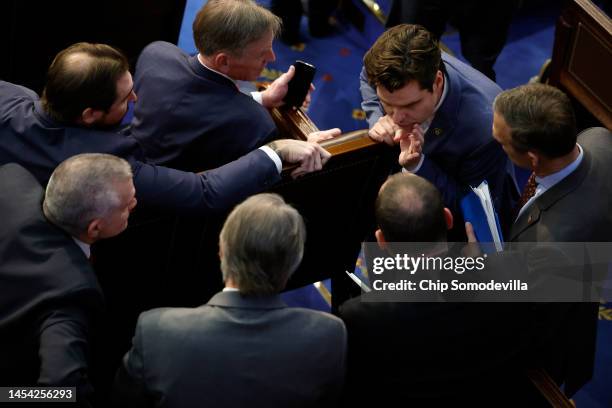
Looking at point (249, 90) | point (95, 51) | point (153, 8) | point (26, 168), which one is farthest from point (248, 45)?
point (153, 8)

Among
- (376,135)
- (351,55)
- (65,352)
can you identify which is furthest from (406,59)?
(351,55)

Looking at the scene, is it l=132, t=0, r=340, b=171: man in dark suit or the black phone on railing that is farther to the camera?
the black phone on railing

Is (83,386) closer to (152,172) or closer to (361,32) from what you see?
(152,172)

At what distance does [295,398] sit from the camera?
180 cm

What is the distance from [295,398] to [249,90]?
4.19ft

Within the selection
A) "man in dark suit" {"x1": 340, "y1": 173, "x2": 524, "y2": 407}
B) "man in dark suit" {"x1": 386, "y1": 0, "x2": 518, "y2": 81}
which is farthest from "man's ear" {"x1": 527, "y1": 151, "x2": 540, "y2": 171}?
"man in dark suit" {"x1": 386, "y1": 0, "x2": 518, "y2": 81}

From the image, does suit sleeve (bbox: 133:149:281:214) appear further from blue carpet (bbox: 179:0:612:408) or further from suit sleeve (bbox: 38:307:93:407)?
blue carpet (bbox: 179:0:612:408)

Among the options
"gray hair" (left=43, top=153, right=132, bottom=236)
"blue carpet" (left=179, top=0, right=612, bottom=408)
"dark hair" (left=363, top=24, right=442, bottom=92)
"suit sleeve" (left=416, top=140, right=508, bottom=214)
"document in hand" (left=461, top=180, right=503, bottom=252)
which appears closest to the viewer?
"gray hair" (left=43, top=153, right=132, bottom=236)

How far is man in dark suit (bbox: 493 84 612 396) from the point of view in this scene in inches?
86.0

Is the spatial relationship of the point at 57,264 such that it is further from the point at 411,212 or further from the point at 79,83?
the point at 411,212

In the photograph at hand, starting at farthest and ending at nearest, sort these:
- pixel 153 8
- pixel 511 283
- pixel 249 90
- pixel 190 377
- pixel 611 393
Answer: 1. pixel 153 8
2. pixel 611 393
3. pixel 249 90
4. pixel 511 283
5. pixel 190 377

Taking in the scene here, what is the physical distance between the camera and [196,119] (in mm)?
2428

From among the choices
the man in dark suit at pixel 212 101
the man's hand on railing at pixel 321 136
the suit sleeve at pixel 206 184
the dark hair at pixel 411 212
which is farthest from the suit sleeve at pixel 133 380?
the man's hand on railing at pixel 321 136

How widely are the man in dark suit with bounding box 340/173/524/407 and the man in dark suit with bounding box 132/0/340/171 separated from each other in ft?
1.91
